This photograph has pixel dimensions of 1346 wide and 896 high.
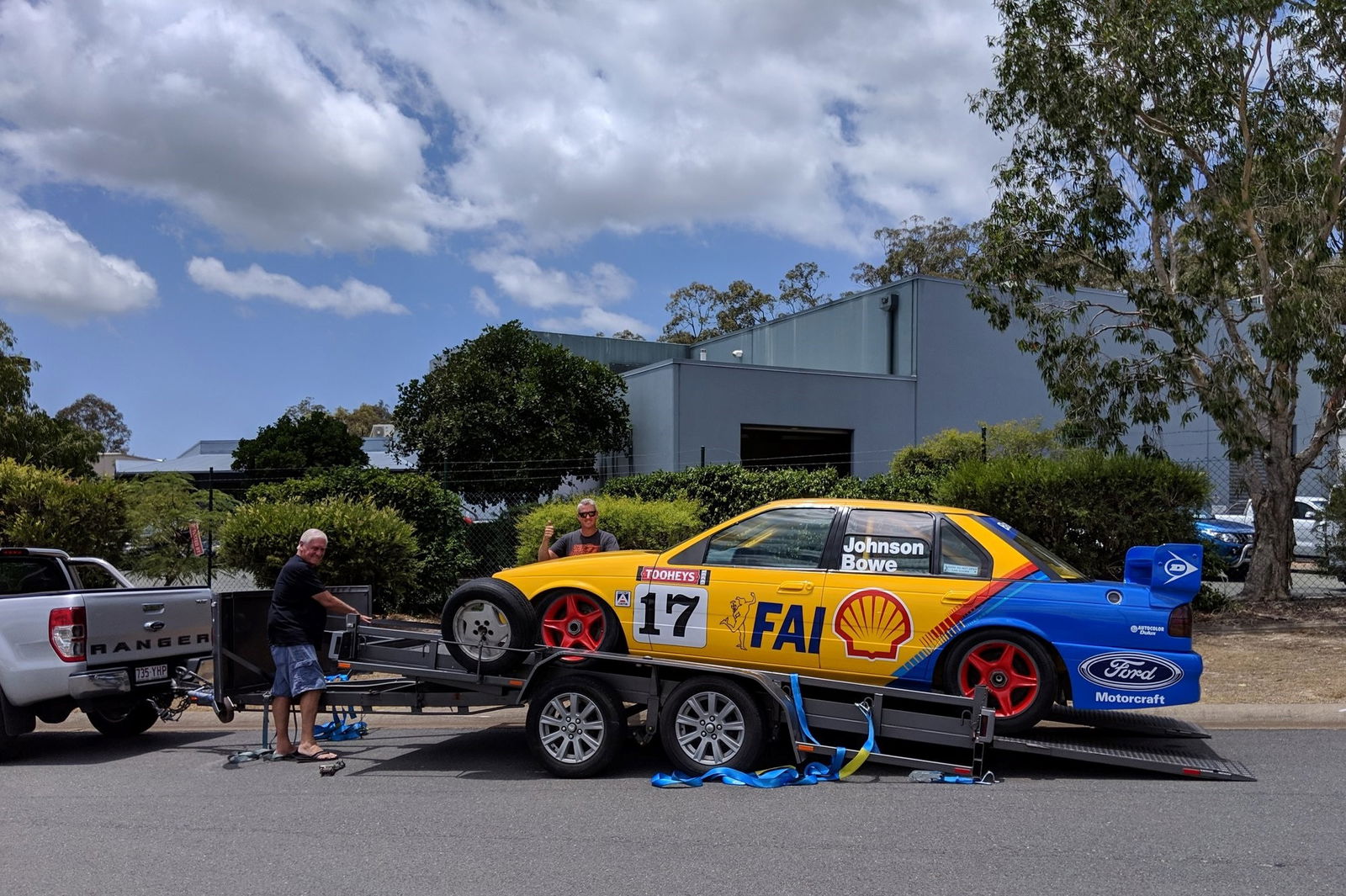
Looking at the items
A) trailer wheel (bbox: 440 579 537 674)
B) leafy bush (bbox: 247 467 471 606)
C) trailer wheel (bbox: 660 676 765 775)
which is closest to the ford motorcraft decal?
trailer wheel (bbox: 660 676 765 775)

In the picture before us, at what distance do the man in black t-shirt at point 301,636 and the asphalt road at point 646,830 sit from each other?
437 millimetres

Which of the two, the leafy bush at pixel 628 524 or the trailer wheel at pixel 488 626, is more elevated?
the leafy bush at pixel 628 524

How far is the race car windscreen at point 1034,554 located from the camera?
734cm

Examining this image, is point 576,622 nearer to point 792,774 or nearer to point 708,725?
point 708,725

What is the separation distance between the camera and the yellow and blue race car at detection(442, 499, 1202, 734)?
273 inches

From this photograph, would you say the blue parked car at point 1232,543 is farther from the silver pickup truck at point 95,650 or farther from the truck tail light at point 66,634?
the truck tail light at point 66,634

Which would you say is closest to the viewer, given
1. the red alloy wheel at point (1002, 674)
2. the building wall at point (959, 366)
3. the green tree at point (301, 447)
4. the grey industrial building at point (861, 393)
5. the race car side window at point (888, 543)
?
the red alloy wheel at point (1002, 674)

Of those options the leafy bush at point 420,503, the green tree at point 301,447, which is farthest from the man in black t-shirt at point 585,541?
the green tree at point 301,447

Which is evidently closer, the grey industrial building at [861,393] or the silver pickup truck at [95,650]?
the silver pickup truck at [95,650]

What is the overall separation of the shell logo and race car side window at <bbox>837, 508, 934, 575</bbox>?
0.21 m

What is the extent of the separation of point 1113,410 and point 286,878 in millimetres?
13551

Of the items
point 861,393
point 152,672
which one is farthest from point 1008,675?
point 861,393

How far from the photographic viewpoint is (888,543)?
7.35 meters

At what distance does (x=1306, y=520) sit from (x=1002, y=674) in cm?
1810
